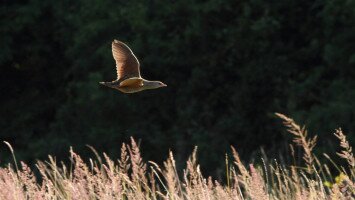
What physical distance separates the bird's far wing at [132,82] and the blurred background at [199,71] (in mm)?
9433

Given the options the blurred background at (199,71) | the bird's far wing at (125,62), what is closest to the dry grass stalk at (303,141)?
the bird's far wing at (125,62)

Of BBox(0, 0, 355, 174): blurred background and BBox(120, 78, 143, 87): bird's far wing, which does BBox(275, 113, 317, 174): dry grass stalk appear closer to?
BBox(120, 78, 143, 87): bird's far wing

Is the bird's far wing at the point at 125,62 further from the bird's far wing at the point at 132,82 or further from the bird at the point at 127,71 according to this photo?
the bird's far wing at the point at 132,82

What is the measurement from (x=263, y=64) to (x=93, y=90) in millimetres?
3022

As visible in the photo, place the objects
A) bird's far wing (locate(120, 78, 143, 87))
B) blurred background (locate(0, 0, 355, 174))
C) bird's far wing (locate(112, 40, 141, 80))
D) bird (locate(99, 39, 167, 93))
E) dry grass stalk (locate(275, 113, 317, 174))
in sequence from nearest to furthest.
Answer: dry grass stalk (locate(275, 113, 317, 174))
bird's far wing (locate(120, 78, 143, 87))
bird (locate(99, 39, 167, 93))
bird's far wing (locate(112, 40, 141, 80))
blurred background (locate(0, 0, 355, 174))

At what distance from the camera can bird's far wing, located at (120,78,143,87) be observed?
16.2 feet

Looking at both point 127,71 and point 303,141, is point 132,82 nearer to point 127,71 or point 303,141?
point 127,71

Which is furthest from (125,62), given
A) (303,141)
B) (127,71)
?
(303,141)

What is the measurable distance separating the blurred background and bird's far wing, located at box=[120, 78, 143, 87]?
30.9ft

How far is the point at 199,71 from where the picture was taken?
15938 mm

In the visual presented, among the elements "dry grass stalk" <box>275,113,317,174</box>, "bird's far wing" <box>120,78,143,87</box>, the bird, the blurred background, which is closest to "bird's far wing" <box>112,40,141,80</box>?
the bird

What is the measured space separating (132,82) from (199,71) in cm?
1092

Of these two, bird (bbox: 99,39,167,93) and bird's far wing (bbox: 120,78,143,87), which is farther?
bird (bbox: 99,39,167,93)

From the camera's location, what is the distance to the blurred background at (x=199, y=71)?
15016 mm
